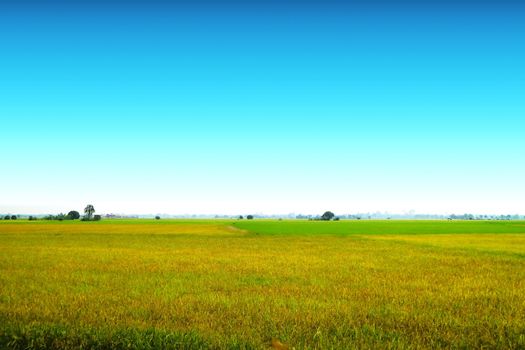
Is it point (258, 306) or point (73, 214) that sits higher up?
point (73, 214)

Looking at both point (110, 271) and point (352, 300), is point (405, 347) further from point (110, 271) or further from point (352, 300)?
point (110, 271)

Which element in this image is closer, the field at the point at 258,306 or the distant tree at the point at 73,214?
the field at the point at 258,306

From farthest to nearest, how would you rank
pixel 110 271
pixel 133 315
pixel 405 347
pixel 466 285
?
pixel 110 271 → pixel 466 285 → pixel 133 315 → pixel 405 347

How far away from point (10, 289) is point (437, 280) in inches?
601

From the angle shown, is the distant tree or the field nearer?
the field

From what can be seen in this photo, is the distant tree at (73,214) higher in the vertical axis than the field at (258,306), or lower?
higher

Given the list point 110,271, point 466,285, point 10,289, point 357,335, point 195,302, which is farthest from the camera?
point 110,271

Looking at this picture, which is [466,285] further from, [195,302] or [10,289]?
[10,289]

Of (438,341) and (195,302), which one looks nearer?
(438,341)

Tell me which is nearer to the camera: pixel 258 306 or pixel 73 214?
pixel 258 306

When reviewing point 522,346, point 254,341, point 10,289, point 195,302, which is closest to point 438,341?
point 522,346

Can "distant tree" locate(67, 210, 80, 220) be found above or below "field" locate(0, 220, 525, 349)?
above

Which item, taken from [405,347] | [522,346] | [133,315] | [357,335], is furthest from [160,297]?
[522,346]

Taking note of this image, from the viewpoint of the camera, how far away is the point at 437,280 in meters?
16.5
